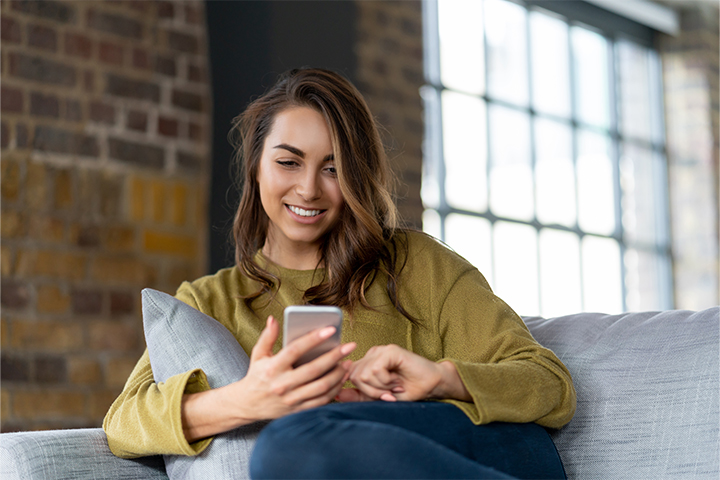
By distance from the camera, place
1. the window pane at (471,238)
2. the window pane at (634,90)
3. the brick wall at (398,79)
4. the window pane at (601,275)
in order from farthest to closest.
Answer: the window pane at (634,90), the window pane at (601,275), the window pane at (471,238), the brick wall at (398,79)

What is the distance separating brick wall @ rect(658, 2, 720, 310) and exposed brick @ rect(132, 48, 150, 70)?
3906 mm

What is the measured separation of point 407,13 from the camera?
11.9ft

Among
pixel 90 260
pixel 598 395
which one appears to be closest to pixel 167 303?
pixel 598 395

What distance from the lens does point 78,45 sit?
8.45ft

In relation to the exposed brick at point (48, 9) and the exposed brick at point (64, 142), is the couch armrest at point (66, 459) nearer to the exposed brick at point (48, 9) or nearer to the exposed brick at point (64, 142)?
the exposed brick at point (64, 142)

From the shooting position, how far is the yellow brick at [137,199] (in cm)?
264

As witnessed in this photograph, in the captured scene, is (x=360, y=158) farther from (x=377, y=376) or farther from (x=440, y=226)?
(x=440, y=226)

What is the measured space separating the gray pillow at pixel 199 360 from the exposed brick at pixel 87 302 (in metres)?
1.22

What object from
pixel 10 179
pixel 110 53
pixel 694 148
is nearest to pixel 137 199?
pixel 10 179

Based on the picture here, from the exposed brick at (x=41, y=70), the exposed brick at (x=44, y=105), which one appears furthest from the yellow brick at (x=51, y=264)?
the exposed brick at (x=41, y=70)

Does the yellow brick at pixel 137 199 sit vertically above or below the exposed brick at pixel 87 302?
above

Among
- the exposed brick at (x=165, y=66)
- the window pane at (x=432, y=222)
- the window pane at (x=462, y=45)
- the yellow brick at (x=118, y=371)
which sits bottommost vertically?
the yellow brick at (x=118, y=371)

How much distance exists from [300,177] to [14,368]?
1.32 metres

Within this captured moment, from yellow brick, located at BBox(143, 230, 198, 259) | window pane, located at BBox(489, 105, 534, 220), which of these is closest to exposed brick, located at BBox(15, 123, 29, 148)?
yellow brick, located at BBox(143, 230, 198, 259)
